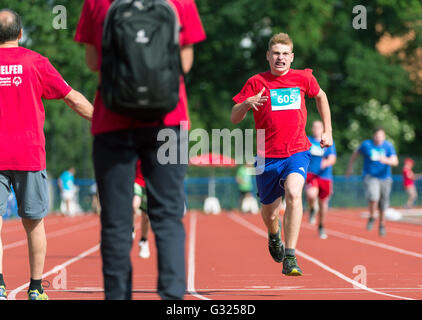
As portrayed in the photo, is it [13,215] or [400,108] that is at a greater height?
[400,108]

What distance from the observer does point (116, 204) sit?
416 cm

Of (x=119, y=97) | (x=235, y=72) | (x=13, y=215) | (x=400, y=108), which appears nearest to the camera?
(x=119, y=97)

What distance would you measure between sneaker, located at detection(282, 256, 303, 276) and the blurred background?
24795 mm

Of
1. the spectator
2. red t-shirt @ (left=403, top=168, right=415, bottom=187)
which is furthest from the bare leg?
red t-shirt @ (left=403, top=168, right=415, bottom=187)

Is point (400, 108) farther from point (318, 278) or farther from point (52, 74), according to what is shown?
point (52, 74)

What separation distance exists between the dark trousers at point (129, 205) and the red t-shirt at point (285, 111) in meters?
3.19

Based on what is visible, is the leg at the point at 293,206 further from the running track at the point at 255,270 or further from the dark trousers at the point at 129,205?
the dark trousers at the point at 129,205

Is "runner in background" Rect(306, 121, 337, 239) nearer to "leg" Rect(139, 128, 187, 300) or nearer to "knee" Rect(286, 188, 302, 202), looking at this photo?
"knee" Rect(286, 188, 302, 202)

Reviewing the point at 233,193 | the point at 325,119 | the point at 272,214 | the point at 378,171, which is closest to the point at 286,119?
the point at 325,119

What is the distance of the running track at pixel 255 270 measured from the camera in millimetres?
6711

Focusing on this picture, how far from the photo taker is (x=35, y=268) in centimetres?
584

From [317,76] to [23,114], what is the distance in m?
34.8
